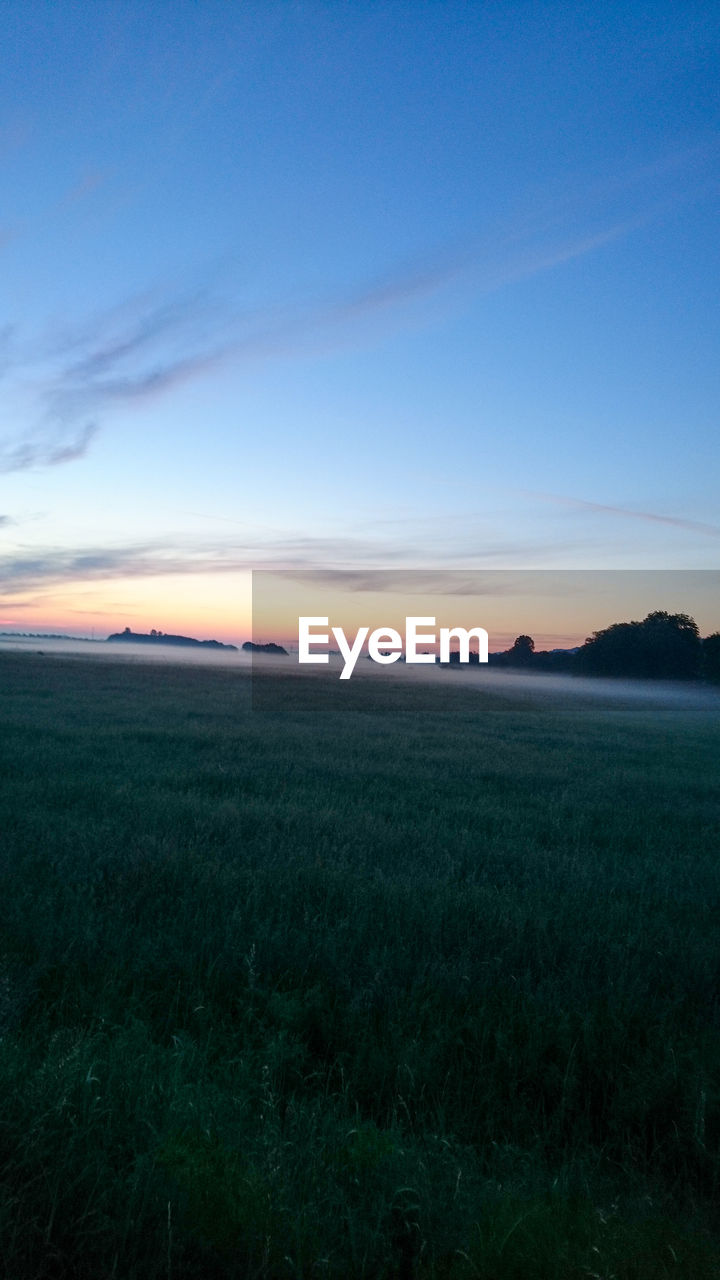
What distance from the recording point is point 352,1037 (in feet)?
15.2

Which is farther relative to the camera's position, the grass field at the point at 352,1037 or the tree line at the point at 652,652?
the tree line at the point at 652,652

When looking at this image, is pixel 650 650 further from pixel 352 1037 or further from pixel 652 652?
pixel 352 1037

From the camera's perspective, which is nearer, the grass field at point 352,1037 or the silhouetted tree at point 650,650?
the grass field at point 352,1037

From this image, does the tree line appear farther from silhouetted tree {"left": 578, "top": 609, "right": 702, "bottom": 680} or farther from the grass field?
the grass field

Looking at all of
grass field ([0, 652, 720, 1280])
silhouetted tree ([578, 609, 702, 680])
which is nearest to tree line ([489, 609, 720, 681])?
silhouetted tree ([578, 609, 702, 680])

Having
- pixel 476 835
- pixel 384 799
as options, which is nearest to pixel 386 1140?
pixel 476 835

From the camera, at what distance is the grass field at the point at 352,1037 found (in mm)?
2832

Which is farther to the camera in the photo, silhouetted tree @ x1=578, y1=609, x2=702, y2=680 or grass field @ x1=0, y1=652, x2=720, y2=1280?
silhouetted tree @ x1=578, y1=609, x2=702, y2=680

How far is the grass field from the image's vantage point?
2.83 metres

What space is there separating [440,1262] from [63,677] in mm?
41987

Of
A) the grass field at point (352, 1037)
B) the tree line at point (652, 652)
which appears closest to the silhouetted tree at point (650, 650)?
the tree line at point (652, 652)

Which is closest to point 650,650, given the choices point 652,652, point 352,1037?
point 652,652

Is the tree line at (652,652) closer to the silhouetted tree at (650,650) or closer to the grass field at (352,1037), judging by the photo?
the silhouetted tree at (650,650)

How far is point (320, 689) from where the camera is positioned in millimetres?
41125
